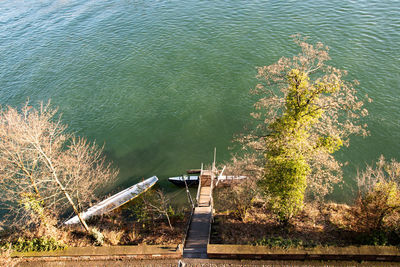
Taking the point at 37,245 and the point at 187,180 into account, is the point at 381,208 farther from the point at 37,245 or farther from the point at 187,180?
the point at 37,245

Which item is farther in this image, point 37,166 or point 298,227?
point 37,166

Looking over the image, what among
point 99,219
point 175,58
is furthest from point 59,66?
point 99,219

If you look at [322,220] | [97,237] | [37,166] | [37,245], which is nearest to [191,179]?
[97,237]

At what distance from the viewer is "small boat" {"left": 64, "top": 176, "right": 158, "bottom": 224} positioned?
84.9 ft

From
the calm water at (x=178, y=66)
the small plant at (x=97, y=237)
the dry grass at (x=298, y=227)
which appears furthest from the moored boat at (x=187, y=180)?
the small plant at (x=97, y=237)

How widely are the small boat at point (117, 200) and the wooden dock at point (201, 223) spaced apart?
5.63 metres

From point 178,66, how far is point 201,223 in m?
28.2

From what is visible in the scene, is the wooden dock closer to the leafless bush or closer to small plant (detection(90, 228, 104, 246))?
small plant (detection(90, 228, 104, 246))

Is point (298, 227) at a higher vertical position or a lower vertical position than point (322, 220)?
higher

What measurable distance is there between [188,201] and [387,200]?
16.7 m

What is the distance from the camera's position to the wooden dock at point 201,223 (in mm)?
18498

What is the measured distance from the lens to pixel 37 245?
19422 millimetres

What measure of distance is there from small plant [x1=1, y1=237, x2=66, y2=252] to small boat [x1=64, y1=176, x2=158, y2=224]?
5.44 metres

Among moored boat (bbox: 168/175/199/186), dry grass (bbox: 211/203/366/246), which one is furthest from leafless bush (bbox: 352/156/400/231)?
moored boat (bbox: 168/175/199/186)
